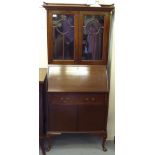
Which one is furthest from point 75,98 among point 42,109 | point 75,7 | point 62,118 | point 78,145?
point 75,7

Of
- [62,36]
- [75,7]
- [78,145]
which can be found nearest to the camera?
[75,7]

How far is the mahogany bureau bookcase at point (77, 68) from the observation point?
265 cm

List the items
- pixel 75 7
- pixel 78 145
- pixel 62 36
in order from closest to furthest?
pixel 75 7 < pixel 62 36 < pixel 78 145

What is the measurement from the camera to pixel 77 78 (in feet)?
8.89

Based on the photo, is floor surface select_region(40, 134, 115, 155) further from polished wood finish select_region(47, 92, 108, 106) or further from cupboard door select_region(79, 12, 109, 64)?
cupboard door select_region(79, 12, 109, 64)

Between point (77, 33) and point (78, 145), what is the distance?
1.35 metres

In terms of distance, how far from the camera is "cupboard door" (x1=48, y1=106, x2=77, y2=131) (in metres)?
2.69

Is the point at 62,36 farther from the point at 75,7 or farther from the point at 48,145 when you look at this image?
the point at 48,145

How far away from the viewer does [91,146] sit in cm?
292

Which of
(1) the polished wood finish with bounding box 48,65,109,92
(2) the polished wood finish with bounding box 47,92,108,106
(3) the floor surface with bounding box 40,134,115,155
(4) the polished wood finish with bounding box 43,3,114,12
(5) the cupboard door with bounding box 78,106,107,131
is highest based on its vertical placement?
(4) the polished wood finish with bounding box 43,3,114,12

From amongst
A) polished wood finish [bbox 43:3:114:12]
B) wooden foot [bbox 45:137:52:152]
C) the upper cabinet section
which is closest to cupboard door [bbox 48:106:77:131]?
wooden foot [bbox 45:137:52:152]
